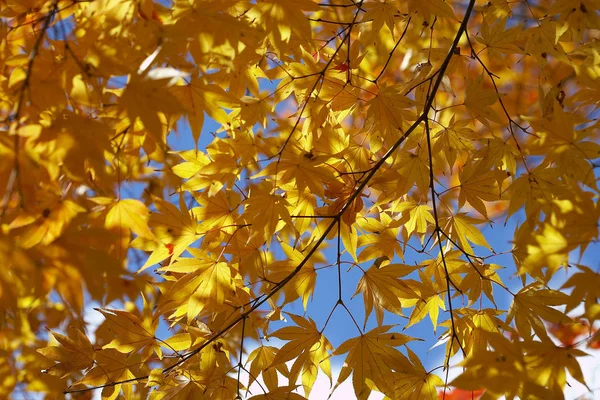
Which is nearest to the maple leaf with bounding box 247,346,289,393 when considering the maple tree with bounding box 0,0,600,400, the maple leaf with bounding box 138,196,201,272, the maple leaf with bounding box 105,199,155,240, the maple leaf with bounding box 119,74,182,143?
the maple tree with bounding box 0,0,600,400

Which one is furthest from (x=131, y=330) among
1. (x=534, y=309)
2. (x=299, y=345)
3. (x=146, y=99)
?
(x=534, y=309)

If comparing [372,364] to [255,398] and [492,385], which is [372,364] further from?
[492,385]

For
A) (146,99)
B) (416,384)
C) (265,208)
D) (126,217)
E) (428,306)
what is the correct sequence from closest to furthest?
(146,99) → (126,217) → (265,208) → (416,384) → (428,306)

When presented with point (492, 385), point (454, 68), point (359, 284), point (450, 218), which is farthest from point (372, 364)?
point (454, 68)

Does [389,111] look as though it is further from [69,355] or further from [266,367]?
[69,355]

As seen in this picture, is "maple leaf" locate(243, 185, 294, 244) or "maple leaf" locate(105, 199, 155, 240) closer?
"maple leaf" locate(105, 199, 155, 240)

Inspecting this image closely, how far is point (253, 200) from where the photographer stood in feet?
3.82

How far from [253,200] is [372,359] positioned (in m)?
0.46

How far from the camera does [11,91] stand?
931 mm

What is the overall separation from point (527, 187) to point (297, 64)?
625 mm

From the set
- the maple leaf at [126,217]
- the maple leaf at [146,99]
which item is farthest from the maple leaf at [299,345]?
the maple leaf at [146,99]

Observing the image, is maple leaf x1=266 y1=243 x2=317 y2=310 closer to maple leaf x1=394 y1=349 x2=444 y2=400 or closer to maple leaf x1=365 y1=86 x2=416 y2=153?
maple leaf x1=394 y1=349 x2=444 y2=400

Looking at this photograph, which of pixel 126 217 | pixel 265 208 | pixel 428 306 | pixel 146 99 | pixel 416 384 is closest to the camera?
pixel 146 99

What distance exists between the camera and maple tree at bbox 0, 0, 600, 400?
0.82 meters
